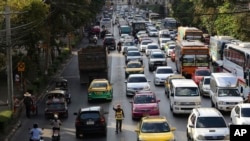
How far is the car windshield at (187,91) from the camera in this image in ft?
107

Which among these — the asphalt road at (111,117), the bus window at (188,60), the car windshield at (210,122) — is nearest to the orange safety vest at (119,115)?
the asphalt road at (111,117)

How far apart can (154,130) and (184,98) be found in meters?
8.62

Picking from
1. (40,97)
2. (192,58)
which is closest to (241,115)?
(40,97)

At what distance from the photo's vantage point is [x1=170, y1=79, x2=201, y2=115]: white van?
32.2m

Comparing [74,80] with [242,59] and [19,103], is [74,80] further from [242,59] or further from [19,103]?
[242,59]

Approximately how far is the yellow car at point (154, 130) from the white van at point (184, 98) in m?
7.50

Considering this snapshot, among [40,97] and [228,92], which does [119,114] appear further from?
[40,97]

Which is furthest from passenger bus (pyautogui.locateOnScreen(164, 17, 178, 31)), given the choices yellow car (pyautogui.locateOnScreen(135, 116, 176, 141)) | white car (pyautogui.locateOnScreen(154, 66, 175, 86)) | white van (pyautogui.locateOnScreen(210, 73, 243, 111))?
yellow car (pyautogui.locateOnScreen(135, 116, 176, 141))

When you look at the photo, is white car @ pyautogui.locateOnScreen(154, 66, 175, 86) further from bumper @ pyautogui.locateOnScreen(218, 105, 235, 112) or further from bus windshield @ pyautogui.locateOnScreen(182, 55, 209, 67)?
bumper @ pyautogui.locateOnScreen(218, 105, 235, 112)

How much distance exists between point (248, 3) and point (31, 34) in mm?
40665

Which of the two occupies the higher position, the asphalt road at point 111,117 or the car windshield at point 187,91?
the car windshield at point 187,91

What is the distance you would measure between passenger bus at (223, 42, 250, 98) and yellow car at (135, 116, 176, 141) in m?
12.9

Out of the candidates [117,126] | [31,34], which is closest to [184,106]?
[117,126]

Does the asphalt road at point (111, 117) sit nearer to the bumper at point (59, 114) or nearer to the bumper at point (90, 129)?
the bumper at point (59, 114)
